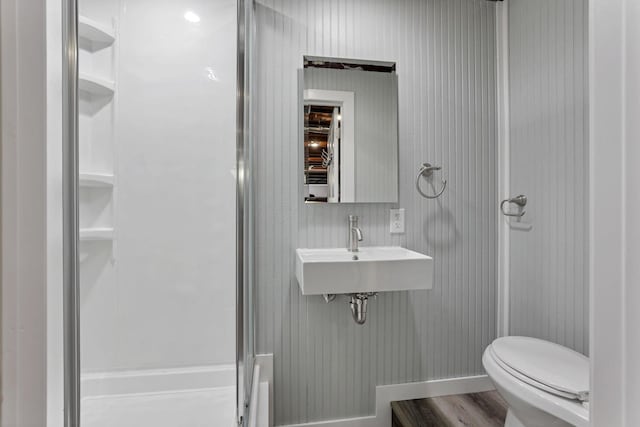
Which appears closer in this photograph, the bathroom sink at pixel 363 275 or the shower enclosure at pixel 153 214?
the shower enclosure at pixel 153 214

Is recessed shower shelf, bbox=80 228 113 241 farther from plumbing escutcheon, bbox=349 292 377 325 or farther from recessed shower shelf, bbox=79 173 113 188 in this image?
plumbing escutcheon, bbox=349 292 377 325

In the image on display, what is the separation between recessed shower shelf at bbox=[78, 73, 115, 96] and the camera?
340 mm

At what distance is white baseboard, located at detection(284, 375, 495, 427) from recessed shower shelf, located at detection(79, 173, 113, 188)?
5.00 feet

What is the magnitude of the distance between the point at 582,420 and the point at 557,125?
4.07 ft

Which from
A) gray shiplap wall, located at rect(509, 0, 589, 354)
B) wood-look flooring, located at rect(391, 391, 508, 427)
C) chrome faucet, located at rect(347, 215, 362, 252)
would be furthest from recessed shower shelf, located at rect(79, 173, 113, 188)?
gray shiplap wall, located at rect(509, 0, 589, 354)

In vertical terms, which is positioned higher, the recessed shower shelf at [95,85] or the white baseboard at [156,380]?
the recessed shower shelf at [95,85]

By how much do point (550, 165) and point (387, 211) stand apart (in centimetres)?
82

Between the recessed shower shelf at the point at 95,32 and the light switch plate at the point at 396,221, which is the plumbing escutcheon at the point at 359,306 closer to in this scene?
the light switch plate at the point at 396,221

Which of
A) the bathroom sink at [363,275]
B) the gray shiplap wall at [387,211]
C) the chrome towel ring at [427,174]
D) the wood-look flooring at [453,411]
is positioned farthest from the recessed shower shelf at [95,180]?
the wood-look flooring at [453,411]

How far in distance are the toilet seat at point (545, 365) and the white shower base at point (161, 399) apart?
1.06 m

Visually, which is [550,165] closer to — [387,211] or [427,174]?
[427,174]

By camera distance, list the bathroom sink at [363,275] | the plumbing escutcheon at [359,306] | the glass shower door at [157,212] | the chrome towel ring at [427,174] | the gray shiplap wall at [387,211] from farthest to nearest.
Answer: the chrome towel ring at [427,174] < the gray shiplap wall at [387,211] < the plumbing escutcheon at [359,306] < the bathroom sink at [363,275] < the glass shower door at [157,212]

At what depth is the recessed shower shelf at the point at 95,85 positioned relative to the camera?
0.34 metres

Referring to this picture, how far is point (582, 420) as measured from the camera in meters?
0.89
